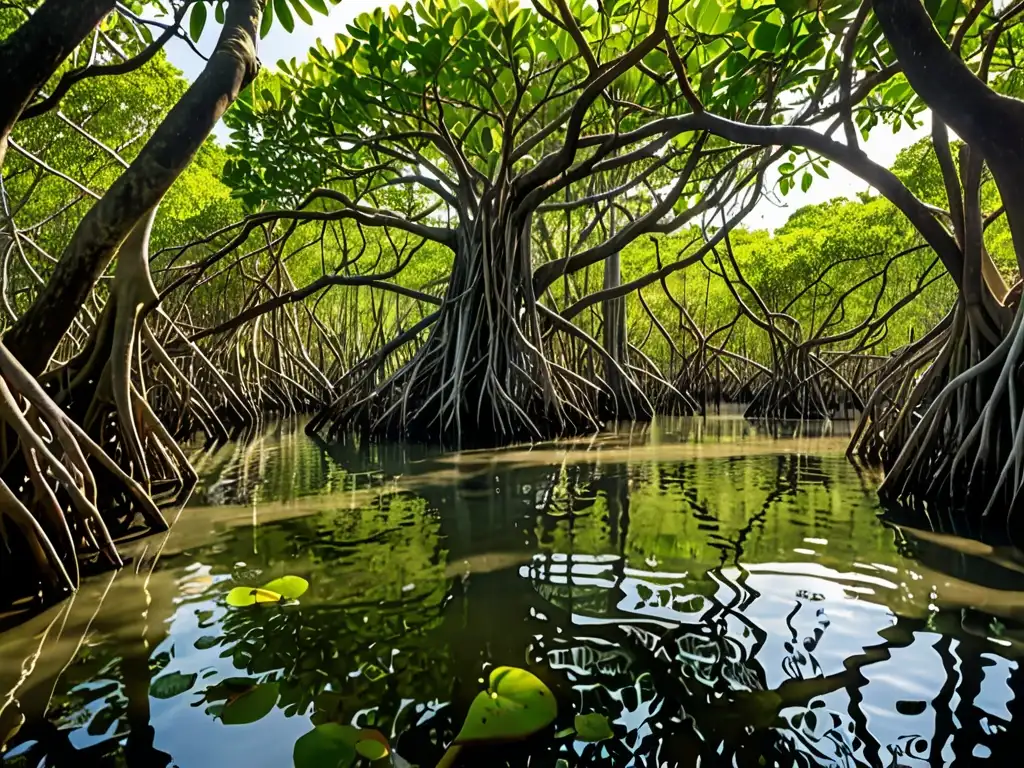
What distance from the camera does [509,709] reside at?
120 cm

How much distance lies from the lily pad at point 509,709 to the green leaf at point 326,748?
0.62 ft

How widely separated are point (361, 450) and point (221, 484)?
1.74 m

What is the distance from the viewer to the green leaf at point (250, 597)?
1813 millimetres

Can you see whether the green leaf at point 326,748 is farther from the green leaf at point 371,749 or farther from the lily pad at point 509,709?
the lily pad at point 509,709

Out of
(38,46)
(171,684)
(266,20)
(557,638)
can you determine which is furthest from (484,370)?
(171,684)

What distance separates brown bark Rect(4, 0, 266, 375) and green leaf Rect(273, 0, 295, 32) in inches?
22.4

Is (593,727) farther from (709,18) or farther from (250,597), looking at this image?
(709,18)

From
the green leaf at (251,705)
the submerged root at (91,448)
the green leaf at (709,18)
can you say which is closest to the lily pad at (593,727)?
the green leaf at (251,705)

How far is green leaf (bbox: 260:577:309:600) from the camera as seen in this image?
6.20ft

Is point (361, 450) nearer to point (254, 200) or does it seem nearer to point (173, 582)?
point (254, 200)

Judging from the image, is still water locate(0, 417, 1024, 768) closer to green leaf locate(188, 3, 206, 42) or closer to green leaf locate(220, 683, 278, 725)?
green leaf locate(220, 683, 278, 725)

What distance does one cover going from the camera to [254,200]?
251 inches

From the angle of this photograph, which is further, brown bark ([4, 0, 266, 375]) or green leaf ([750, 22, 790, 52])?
green leaf ([750, 22, 790, 52])

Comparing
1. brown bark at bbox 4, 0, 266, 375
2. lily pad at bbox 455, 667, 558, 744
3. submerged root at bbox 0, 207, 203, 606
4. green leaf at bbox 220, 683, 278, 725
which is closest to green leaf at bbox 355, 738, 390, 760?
lily pad at bbox 455, 667, 558, 744
